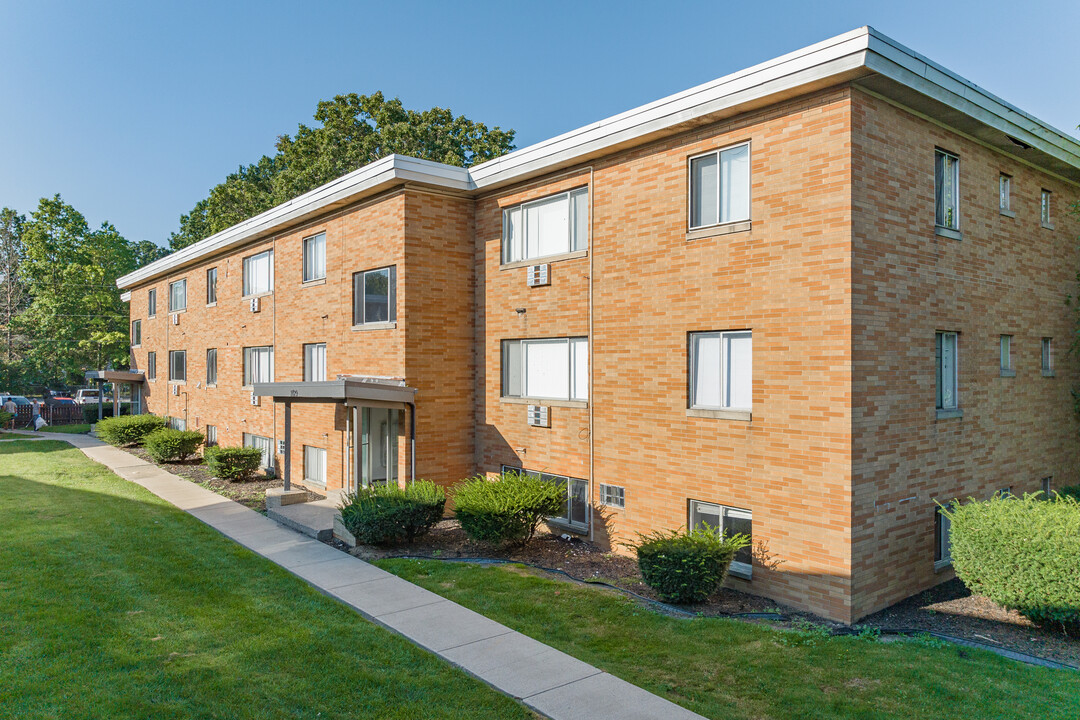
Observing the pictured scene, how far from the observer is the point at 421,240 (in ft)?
47.7

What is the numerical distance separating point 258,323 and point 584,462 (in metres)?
12.5

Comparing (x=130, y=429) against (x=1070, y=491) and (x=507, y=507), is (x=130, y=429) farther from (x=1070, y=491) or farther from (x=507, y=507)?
(x=1070, y=491)

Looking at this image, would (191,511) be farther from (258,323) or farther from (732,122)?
(732,122)

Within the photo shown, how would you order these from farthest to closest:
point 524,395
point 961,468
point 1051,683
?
point 524,395 < point 961,468 < point 1051,683

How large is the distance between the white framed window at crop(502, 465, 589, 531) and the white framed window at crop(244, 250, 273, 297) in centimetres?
1169

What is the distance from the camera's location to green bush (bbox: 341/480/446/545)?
1217cm

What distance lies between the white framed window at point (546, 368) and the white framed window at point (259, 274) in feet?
30.8

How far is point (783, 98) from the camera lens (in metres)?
9.67

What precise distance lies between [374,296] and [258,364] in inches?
302

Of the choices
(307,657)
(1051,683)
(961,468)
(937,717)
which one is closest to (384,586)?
(307,657)

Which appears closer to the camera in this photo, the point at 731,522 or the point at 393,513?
the point at 731,522

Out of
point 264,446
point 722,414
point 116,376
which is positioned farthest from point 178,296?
point 722,414

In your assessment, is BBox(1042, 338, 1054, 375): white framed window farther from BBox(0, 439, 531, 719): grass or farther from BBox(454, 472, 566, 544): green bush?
BBox(0, 439, 531, 719): grass

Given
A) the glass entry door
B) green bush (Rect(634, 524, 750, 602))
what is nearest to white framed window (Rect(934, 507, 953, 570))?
green bush (Rect(634, 524, 750, 602))
